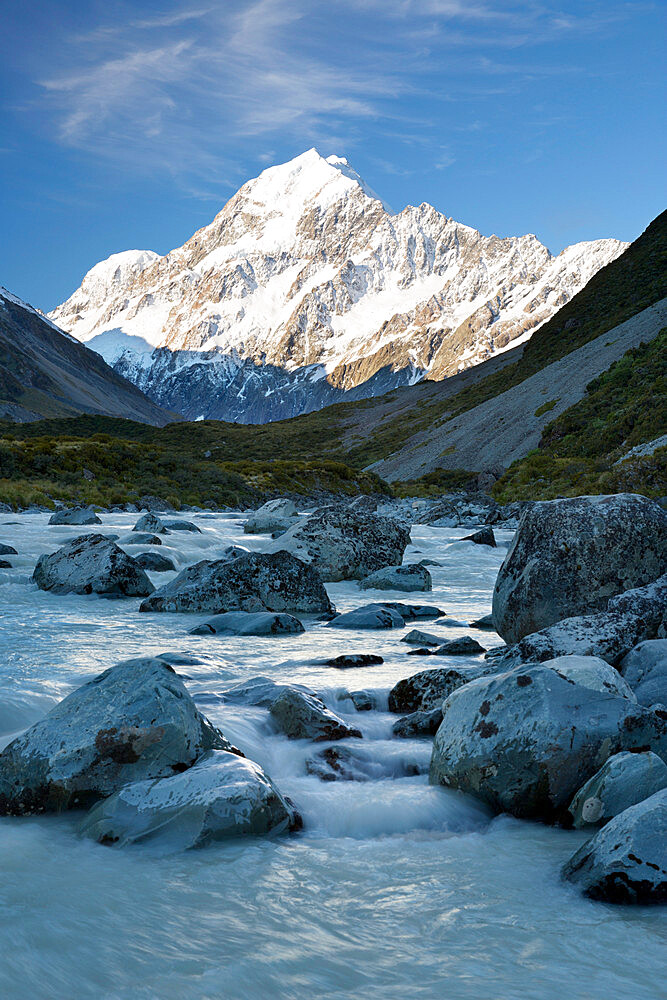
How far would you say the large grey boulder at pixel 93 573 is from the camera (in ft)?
39.9

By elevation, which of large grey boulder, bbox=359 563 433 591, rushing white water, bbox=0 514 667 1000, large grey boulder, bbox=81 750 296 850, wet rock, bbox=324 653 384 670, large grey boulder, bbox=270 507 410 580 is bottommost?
rushing white water, bbox=0 514 667 1000

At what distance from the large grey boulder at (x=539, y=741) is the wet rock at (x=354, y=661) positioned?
284cm

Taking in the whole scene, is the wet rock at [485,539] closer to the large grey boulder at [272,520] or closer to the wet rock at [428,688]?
the large grey boulder at [272,520]

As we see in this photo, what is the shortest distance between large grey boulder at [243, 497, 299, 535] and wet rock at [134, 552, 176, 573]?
9.33 m

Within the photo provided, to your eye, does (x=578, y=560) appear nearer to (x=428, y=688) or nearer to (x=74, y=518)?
(x=428, y=688)

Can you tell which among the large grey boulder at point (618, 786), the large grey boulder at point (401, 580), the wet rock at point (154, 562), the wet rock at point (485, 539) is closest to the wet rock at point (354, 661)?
the large grey boulder at point (618, 786)

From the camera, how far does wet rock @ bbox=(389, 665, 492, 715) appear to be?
6.42 meters

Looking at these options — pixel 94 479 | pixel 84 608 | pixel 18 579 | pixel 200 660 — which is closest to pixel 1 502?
pixel 94 479

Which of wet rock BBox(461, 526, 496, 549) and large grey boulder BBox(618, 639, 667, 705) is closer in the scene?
large grey boulder BBox(618, 639, 667, 705)

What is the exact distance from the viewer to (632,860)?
11.1ft

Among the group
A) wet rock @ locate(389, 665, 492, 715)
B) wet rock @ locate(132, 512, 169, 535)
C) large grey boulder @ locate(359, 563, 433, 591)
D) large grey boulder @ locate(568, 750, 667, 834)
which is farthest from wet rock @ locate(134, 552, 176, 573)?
large grey boulder @ locate(568, 750, 667, 834)

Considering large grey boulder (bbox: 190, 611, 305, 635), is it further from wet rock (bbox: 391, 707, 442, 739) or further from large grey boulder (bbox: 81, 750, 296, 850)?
large grey boulder (bbox: 81, 750, 296, 850)

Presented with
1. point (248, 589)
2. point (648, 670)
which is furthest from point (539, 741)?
point (248, 589)

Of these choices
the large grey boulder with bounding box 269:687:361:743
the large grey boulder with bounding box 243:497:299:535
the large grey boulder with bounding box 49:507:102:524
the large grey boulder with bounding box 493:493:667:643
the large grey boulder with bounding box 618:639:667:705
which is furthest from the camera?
the large grey boulder with bounding box 243:497:299:535
